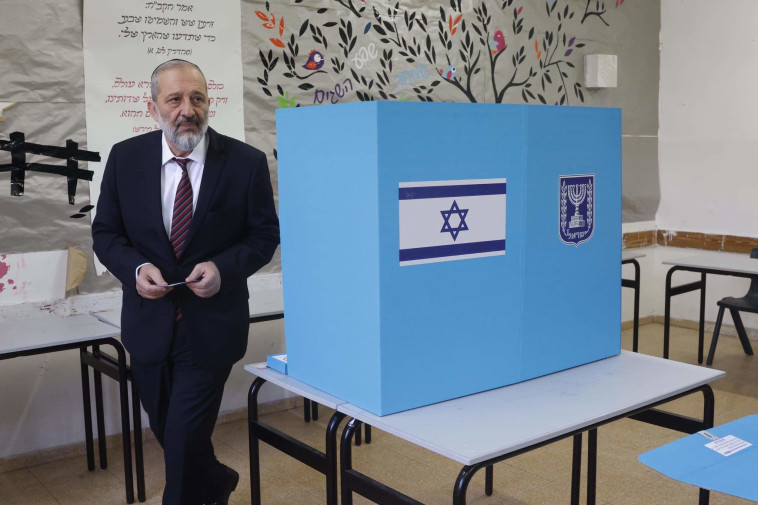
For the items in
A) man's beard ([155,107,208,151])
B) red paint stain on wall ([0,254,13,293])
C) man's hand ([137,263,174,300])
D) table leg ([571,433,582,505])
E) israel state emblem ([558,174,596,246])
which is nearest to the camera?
israel state emblem ([558,174,596,246])

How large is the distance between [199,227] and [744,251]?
4503 mm

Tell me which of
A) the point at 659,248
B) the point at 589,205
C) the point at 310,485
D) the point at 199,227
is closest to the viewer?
the point at 589,205

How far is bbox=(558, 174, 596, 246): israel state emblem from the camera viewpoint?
5.63ft

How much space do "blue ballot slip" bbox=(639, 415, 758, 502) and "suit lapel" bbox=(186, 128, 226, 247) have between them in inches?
52.4

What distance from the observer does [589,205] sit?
1.78m

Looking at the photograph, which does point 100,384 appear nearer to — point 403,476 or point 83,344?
point 83,344

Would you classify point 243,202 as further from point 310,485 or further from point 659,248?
point 659,248

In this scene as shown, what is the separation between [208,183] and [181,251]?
0.69 feet

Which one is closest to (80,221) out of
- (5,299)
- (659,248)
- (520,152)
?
(5,299)

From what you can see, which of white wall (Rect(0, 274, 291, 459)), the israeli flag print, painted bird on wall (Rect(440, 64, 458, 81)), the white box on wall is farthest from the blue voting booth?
the white box on wall

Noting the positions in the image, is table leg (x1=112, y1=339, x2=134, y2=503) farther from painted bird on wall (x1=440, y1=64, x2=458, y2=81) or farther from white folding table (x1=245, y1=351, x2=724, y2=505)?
painted bird on wall (x1=440, y1=64, x2=458, y2=81)

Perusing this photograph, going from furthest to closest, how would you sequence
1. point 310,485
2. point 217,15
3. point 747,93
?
point 747,93, point 217,15, point 310,485

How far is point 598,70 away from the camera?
17.2ft

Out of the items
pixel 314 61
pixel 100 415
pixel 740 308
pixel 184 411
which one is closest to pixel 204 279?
pixel 184 411
